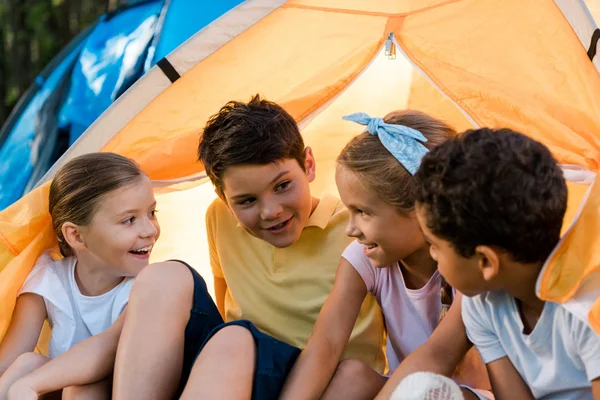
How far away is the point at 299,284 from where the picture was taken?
1584 mm

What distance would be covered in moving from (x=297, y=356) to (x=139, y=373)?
260 mm

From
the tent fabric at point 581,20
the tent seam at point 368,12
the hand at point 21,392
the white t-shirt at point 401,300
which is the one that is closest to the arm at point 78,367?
the hand at point 21,392

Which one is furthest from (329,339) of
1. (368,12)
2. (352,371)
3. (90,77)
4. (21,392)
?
(90,77)

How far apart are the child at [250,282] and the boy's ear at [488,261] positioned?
1.26 feet

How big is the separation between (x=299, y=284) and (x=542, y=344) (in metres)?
0.56

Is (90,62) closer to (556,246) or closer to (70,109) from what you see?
(70,109)

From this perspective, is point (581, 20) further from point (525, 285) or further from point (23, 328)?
point (23, 328)

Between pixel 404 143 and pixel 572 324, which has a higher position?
pixel 404 143

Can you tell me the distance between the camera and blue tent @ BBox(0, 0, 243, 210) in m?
1.83

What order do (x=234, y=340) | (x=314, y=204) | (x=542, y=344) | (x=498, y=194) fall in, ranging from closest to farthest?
1. (x=498, y=194)
2. (x=542, y=344)
3. (x=234, y=340)
4. (x=314, y=204)

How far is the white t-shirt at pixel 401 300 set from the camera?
1.41m

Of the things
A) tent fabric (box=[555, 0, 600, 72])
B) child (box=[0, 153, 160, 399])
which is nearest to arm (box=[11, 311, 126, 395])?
child (box=[0, 153, 160, 399])

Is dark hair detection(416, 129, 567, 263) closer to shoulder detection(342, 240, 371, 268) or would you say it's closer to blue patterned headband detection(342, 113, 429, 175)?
blue patterned headband detection(342, 113, 429, 175)

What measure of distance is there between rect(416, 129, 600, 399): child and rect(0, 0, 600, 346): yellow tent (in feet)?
1.41
